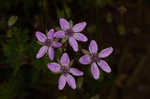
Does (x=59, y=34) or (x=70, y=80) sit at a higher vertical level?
(x=59, y=34)

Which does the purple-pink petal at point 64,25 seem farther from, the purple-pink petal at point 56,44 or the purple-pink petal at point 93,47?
the purple-pink petal at point 93,47

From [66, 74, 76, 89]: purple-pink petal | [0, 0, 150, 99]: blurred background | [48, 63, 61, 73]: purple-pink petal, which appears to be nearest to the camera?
[48, 63, 61, 73]: purple-pink petal

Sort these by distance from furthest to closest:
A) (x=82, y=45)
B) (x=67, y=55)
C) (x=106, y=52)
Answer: (x=82, y=45) → (x=106, y=52) → (x=67, y=55)

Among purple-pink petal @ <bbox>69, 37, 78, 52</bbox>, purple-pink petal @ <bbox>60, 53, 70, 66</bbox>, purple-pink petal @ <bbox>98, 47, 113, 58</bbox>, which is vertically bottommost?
purple-pink petal @ <bbox>98, 47, 113, 58</bbox>

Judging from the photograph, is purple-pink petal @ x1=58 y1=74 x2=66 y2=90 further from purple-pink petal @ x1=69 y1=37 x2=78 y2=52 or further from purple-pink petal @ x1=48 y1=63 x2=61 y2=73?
purple-pink petal @ x1=69 y1=37 x2=78 y2=52

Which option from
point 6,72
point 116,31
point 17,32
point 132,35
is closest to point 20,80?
point 6,72


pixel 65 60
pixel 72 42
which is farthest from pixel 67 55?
pixel 72 42

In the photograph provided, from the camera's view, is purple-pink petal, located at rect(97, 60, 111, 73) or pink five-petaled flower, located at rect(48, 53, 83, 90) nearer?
pink five-petaled flower, located at rect(48, 53, 83, 90)

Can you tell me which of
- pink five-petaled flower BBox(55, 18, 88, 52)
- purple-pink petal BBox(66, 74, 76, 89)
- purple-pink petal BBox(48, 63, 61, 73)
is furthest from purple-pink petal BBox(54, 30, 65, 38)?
purple-pink petal BBox(66, 74, 76, 89)

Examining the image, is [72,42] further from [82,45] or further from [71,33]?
[82,45]
